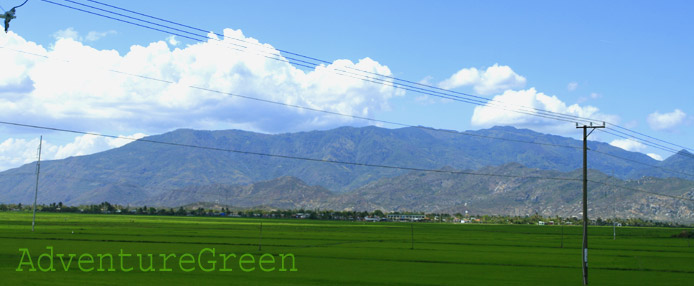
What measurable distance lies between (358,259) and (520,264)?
1410cm

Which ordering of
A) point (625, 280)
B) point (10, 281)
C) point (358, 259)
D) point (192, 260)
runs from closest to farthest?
point (10, 281), point (625, 280), point (192, 260), point (358, 259)

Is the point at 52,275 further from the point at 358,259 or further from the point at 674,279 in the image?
the point at 674,279

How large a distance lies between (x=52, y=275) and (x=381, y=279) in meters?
19.9

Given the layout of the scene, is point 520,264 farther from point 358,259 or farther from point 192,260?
point 192,260

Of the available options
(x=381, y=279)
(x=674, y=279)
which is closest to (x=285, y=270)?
(x=381, y=279)

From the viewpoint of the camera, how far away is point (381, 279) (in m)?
42.9

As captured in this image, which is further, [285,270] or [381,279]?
[285,270]

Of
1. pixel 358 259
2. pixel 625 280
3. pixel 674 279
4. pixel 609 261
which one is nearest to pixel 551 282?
pixel 625 280

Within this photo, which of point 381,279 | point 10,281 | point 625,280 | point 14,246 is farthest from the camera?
point 14,246

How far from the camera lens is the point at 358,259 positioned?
199 feet

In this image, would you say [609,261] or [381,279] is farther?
[609,261]

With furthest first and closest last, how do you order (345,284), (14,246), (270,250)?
(270,250) → (14,246) → (345,284)

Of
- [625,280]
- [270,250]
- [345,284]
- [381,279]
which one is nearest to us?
[345,284]

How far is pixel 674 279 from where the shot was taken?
4781cm
